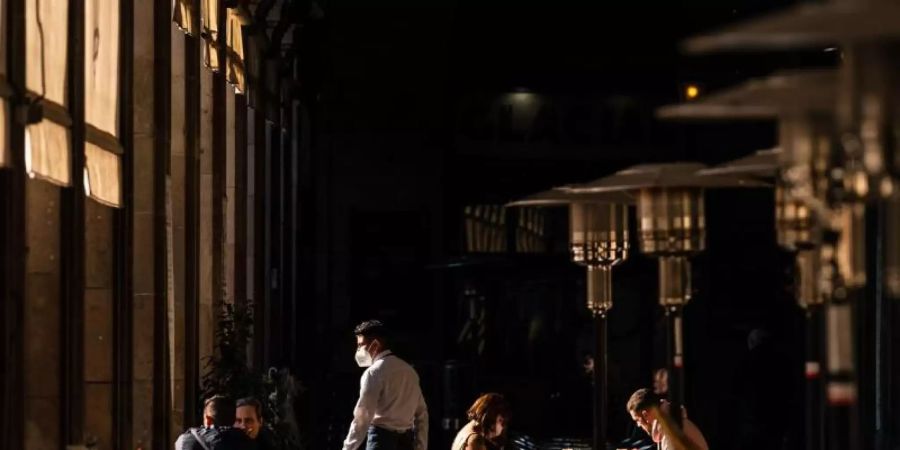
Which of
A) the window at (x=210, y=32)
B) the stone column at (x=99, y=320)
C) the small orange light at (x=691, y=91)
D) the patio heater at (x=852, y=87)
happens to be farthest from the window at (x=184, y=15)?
the small orange light at (x=691, y=91)

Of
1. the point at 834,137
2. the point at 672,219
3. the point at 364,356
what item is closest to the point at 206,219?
the point at 364,356

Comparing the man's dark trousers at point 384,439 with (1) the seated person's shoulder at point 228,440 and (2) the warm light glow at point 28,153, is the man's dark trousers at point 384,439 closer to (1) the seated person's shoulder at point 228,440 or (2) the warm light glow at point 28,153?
(1) the seated person's shoulder at point 228,440

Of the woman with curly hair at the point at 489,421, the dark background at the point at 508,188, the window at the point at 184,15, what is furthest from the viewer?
the dark background at the point at 508,188

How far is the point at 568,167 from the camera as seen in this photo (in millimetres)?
26531

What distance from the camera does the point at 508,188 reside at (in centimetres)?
2634

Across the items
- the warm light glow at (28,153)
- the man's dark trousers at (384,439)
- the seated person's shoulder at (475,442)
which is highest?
the warm light glow at (28,153)

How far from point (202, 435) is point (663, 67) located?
15.6 meters

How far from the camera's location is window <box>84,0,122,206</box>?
41.4 feet

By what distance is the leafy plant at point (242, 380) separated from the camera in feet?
56.2

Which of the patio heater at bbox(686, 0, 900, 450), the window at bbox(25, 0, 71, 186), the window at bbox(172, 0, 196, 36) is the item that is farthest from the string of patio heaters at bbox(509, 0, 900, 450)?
the window at bbox(172, 0, 196, 36)

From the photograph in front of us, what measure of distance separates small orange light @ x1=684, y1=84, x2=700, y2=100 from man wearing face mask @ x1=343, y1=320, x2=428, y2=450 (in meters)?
11.3

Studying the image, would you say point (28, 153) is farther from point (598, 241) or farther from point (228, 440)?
point (598, 241)

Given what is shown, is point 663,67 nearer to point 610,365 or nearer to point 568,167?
point 568,167

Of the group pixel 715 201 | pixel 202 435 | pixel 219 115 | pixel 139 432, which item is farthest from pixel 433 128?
pixel 202 435
